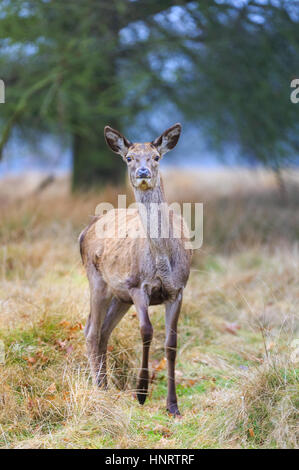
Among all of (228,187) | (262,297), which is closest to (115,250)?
(262,297)

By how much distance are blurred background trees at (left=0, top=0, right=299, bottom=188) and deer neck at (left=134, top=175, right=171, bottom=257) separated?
17.9 feet

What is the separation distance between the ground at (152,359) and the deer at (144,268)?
0.19 metres

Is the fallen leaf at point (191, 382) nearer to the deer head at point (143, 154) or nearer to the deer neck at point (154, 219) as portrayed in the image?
the deer neck at point (154, 219)

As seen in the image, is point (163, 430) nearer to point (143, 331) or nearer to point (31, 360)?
point (143, 331)

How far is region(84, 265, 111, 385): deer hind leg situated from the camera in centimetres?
511

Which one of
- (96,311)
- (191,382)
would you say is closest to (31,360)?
(96,311)

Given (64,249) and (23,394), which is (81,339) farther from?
(64,249)

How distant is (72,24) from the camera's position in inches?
433

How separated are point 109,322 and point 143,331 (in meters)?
0.69

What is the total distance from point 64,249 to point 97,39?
166 inches

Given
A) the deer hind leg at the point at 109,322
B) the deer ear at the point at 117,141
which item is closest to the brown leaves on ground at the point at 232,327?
the deer hind leg at the point at 109,322

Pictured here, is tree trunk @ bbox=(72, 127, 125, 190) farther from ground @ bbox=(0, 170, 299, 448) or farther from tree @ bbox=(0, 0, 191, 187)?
ground @ bbox=(0, 170, 299, 448)

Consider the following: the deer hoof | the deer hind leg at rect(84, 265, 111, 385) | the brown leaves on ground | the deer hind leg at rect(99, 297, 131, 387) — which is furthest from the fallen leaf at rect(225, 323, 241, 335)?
the deer hoof

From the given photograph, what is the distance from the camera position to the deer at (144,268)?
4.62 metres
